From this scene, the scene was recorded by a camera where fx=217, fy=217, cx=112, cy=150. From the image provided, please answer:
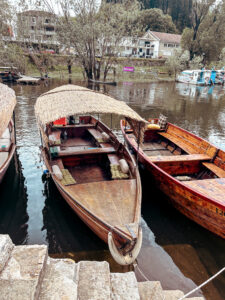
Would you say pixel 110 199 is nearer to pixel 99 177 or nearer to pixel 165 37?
pixel 99 177

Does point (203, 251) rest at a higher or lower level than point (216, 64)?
Result: lower

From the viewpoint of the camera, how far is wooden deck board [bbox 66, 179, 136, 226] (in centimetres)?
575

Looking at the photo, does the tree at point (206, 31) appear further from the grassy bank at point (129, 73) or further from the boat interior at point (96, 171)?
the boat interior at point (96, 171)

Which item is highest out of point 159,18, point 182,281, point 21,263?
point 159,18

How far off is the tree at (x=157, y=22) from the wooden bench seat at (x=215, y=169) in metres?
68.1

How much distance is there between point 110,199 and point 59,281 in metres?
3.50

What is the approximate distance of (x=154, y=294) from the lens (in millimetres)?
3486

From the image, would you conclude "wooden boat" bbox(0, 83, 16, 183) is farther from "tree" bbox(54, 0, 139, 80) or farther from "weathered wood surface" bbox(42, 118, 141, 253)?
"tree" bbox(54, 0, 139, 80)

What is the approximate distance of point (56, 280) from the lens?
9.98ft

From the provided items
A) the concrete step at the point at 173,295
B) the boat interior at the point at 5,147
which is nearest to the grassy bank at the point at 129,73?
the boat interior at the point at 5,147

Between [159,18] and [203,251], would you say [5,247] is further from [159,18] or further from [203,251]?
[159,18]

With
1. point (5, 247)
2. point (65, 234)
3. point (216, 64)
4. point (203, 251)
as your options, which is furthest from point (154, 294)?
point (216, 64)

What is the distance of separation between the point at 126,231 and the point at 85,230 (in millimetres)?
2319

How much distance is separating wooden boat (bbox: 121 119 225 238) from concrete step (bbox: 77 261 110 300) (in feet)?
12.8
